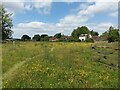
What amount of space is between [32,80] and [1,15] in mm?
79521

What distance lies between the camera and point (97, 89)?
12000 millimetres

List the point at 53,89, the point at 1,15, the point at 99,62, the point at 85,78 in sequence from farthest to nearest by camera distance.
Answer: the point at 1,15
the point at 99,62
the point at 85,78
the point at 53,89

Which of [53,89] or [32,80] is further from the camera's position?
[32,80]

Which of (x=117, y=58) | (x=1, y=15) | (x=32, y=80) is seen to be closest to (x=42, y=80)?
(x=32, y=80)

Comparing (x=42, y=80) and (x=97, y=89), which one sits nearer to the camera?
(x=97, y=89)

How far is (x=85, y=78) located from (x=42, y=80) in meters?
2.34

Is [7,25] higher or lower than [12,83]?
higher

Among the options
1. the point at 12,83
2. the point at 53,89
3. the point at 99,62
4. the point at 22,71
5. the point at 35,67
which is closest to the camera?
the point at 53,89

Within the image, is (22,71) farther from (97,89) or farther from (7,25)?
→ (7,25)

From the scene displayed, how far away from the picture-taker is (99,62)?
19359mm

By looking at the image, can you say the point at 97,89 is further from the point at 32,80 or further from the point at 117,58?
the point at 117,58

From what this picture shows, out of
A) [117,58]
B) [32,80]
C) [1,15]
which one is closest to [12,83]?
[32,80]

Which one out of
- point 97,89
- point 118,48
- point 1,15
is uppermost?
point 1,15

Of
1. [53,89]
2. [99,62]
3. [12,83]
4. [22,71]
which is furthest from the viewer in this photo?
[99,62]
